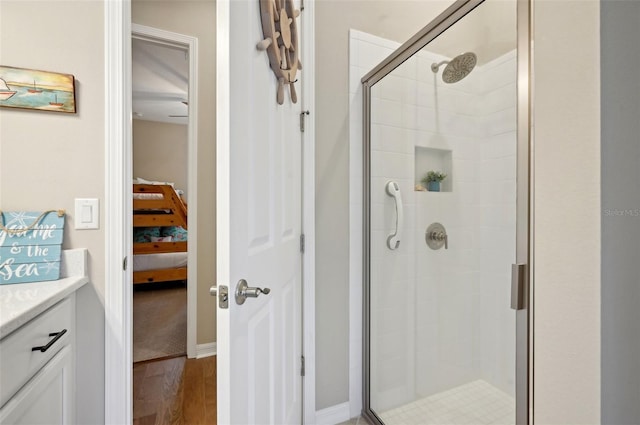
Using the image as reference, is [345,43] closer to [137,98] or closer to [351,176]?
[351,176]

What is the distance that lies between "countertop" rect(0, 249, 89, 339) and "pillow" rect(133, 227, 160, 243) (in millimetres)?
3375

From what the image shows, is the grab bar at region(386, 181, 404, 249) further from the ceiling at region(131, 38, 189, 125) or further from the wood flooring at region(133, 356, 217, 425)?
the ceiling at region(131, 38, 189, 125)

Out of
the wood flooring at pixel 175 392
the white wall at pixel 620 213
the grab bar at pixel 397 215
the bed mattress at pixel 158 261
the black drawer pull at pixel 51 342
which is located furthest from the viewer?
the bed mattress at pixel 158 261

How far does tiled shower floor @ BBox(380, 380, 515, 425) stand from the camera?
146 cm

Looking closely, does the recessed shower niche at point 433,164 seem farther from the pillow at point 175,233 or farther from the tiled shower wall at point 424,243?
the pillow at point 175,233

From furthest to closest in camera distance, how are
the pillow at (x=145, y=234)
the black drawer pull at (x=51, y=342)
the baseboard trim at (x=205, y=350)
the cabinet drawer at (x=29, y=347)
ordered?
the pillow at (x=145, y=234), the baseboard trim at (x=205, y=350), the black drawer pull at (x=51, y=342), the cabinet drawer at (x=29, y=347)

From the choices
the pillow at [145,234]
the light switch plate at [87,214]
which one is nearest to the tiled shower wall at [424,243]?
the light switch plate at [87,214]

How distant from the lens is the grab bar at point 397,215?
1.53 meters

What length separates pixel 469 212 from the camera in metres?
1.57

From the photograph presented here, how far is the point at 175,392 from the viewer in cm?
187

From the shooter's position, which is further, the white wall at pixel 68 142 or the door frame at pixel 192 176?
the door frame at pixel 192 176

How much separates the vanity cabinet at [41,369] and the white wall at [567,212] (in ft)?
4.24

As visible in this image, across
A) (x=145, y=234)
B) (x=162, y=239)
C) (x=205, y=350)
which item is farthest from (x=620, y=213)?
(x=145, y=234)

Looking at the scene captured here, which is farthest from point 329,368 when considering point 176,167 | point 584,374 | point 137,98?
point 176,167
